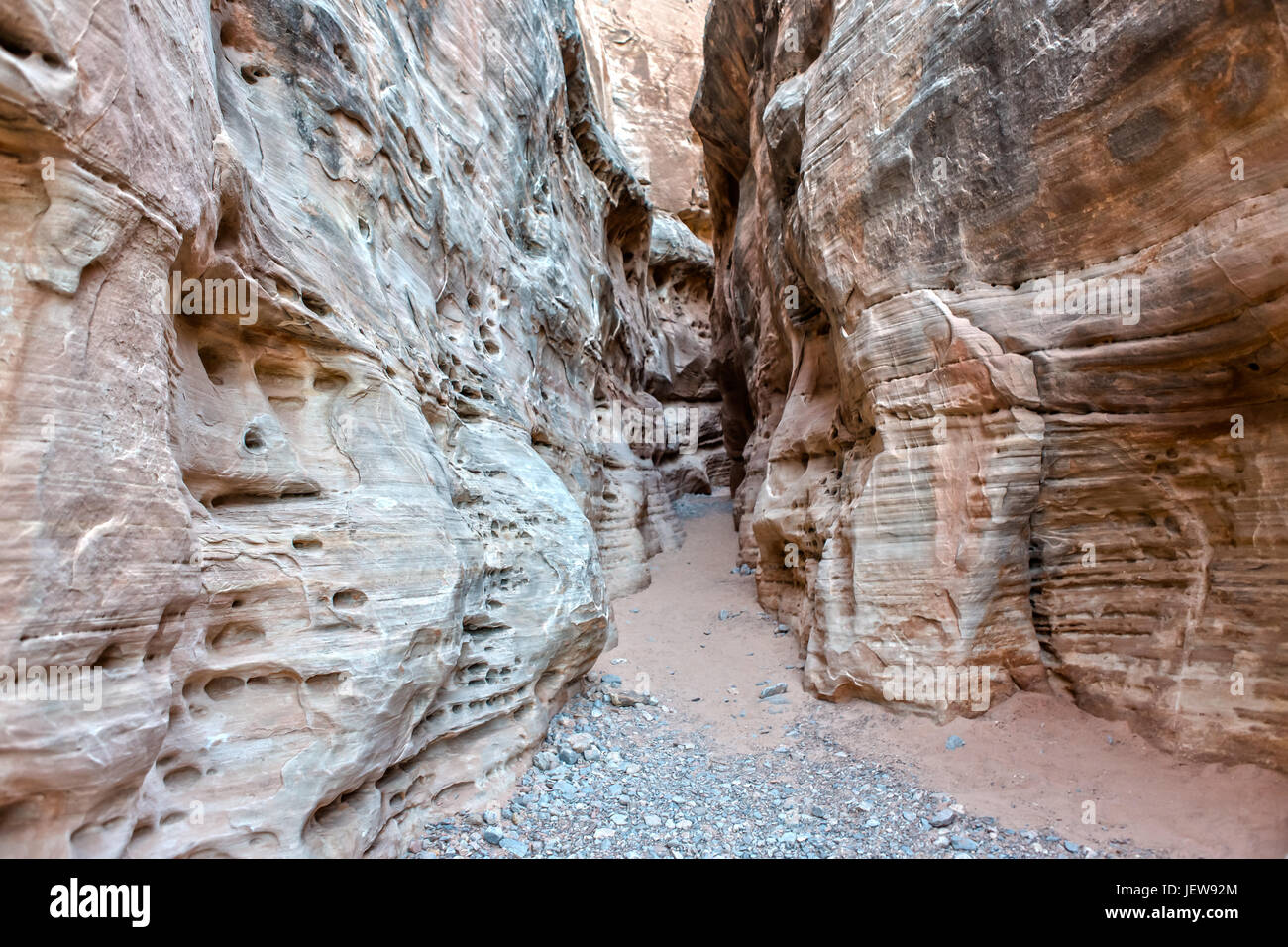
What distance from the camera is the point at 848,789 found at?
5445 millimetres

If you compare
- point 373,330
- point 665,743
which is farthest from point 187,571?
point 665,743

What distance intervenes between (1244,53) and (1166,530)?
362 cm

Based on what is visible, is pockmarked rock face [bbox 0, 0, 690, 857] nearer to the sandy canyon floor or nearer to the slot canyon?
the slot canyon

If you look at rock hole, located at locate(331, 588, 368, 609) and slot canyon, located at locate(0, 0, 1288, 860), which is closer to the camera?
slot canyon, located at locate(0, 0, 1288, 860)

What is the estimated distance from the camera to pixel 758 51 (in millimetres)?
11406

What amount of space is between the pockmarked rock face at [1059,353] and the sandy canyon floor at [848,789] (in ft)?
1.19

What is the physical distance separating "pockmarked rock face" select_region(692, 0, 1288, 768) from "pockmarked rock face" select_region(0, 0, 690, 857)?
12.0 feet

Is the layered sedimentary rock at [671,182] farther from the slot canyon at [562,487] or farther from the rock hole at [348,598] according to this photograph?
the rock hole at [348,598]

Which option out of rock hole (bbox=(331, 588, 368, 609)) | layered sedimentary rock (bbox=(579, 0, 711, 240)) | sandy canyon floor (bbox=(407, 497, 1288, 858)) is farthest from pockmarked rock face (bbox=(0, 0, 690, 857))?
layered sedimentary rock (bbox=(579, 0, 711, 240))

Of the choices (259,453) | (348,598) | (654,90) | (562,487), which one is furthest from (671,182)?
(348,598)

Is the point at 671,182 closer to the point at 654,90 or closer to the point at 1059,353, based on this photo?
the point at 654,90

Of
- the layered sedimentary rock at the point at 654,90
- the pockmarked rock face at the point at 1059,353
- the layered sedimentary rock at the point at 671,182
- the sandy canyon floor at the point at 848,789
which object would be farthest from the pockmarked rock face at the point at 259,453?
the layered sedimentary rock at the point at 654,90

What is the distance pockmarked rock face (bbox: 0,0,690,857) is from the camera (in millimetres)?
2666

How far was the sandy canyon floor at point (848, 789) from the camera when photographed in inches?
176
